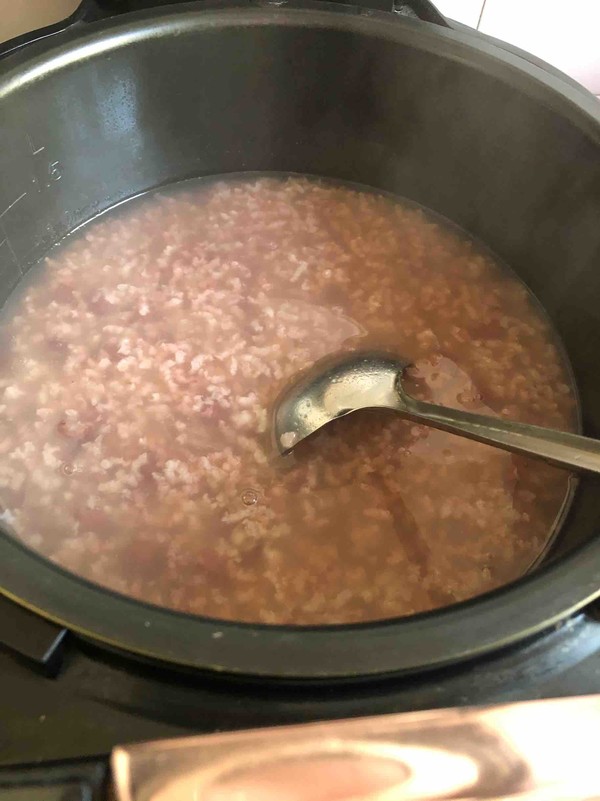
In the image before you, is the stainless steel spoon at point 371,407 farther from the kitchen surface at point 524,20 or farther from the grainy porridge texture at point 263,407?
the kitchen surface at point 524,20

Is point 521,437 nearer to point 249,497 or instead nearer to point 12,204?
point 249,497

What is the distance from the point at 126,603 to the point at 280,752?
176 millimetres

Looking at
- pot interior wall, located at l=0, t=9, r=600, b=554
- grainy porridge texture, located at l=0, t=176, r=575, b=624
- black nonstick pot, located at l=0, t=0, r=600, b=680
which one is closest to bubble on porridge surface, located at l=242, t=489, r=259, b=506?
grainy porridge texture, located at l=0, t=176, r=575, b=624

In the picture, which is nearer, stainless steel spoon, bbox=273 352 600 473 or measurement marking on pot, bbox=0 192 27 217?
stainless steel spoon, bbox=273 352 600 473

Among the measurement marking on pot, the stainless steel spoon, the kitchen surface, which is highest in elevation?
the kitchen surface

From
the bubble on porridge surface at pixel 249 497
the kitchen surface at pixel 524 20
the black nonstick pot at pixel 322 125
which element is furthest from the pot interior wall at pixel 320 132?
the bubble on porridge surface at pixel 249 497

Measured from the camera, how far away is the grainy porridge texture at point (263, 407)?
899 millimetres

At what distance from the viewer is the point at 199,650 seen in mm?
585

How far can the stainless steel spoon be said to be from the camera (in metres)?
0.81

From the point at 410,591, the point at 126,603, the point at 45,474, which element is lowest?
the point at 410,591

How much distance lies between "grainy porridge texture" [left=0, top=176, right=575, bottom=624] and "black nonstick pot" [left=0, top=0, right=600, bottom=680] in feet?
0.17

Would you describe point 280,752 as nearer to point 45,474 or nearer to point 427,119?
point 45,474

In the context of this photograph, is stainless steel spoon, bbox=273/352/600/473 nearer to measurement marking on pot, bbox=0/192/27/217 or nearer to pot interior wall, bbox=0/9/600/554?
pot interior wall, bbox=0/9/600/554

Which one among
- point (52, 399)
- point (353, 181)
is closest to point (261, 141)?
point (353, 181)
